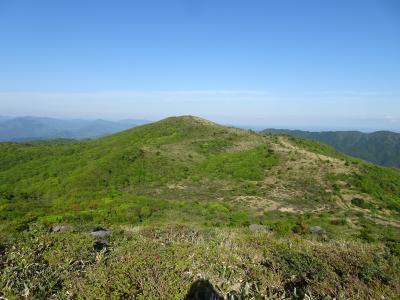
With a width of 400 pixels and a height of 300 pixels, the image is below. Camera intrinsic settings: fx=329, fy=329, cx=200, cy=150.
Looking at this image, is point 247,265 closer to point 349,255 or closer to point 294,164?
point 349,255

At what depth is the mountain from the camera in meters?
7.67

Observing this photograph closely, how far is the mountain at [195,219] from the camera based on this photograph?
7.67 metres

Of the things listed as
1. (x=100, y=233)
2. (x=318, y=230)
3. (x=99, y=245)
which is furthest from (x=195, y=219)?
(x=99, y=245)

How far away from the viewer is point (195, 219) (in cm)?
2534

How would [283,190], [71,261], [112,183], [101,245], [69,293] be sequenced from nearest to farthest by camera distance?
[69,293], [71,261], [101,245], [283,190], [112,183]

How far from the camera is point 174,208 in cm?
2962

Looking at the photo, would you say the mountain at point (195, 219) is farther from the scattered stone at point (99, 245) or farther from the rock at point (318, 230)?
the rock at point (318, 230)

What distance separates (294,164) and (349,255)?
117 ft

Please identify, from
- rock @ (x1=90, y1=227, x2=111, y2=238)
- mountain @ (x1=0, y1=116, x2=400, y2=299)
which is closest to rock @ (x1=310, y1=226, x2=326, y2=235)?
mountain @ (x1=0, y1=116, x2=400, y2=299)

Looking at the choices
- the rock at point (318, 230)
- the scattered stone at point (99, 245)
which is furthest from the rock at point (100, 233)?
the rock at point (318, 230)

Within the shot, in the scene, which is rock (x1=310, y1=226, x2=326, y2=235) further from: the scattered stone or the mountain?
the scattered stone

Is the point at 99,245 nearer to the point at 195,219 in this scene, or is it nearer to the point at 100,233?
the point at 100,233

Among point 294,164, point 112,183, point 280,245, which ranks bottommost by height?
point 112,183

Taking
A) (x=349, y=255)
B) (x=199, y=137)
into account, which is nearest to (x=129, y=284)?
(x=349, y=255)
